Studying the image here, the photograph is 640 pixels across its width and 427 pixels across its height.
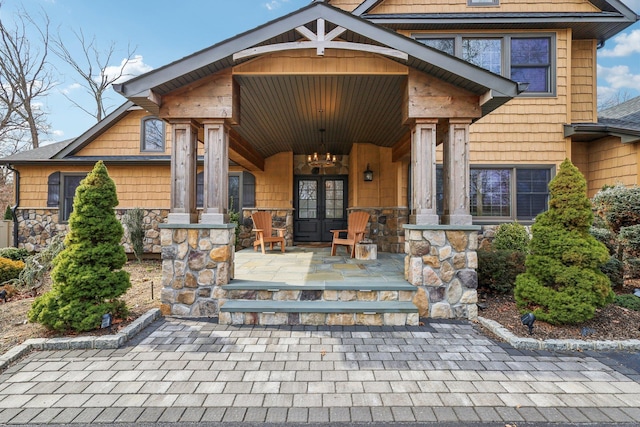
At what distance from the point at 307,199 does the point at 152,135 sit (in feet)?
14.6

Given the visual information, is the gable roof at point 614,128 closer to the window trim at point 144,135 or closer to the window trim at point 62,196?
the window trim at point 144,135

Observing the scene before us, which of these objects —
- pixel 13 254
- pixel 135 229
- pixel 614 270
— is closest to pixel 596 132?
pixel 614 270

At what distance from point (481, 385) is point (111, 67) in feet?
58.2

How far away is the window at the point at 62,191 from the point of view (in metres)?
7.86

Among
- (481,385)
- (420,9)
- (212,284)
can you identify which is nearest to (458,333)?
(481,385)

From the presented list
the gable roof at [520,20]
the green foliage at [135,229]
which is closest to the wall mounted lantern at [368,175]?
the gable roof at [520,20]

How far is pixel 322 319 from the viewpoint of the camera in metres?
3.35

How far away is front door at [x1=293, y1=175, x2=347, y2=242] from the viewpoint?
28.1 ft

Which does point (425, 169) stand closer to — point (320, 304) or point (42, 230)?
point (320, 304)

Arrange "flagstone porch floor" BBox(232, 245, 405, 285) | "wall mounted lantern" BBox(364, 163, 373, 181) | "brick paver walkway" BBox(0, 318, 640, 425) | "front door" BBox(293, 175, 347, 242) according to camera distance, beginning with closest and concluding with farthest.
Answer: "brick paver walkway" BBox(0, 318, 640, 425) → "flagstone porch floor" BBox(232, 245, 405, 285) → "wall mounted lantern" BBox(364, 163, 373, 181) → "front door" BBox(293, 175, 347, 242)

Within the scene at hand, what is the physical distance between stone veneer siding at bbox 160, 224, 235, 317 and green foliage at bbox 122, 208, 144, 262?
173 inches

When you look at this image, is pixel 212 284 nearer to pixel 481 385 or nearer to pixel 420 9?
pixel 481 385

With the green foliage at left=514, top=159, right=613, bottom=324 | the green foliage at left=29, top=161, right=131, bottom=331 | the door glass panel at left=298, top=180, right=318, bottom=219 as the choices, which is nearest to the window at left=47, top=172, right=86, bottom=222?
the door glass panel at left=298, top=180, right=318, bottom=219

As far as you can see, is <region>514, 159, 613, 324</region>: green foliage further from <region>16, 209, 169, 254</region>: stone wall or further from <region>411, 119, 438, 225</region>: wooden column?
<region>16, 209, 169, 254</region>: stone wall
